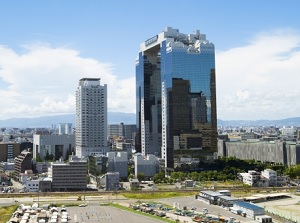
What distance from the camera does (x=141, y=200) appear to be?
45562 mm

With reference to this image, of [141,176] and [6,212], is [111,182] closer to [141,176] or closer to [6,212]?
[141,176]

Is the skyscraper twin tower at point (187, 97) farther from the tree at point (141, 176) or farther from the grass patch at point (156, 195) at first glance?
the grass patch at point (156, 195)

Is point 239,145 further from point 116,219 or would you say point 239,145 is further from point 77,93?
point 116,219

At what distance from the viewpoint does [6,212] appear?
3866cm

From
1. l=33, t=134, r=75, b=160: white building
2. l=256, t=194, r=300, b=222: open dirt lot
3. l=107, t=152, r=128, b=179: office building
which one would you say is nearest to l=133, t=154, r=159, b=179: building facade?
l=107, t=152, r=128, b=179: office building

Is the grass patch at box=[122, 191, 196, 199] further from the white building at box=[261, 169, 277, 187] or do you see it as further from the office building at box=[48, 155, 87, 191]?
the white building at box=[261, 169, 277, 187]

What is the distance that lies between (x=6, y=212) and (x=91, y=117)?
41749 mm

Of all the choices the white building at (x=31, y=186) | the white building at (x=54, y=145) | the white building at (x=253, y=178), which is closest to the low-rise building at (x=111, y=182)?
the white building at (x=31, y=186)

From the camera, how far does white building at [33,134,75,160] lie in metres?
84.0

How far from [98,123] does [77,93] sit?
24.4 feet

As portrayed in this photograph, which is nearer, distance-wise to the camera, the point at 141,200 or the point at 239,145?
the point at 141,200

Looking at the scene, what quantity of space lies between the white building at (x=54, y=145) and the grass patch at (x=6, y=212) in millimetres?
43330

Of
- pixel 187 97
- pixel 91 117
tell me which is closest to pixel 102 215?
pixel 187 97

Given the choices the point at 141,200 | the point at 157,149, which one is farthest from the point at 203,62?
the point at 141,200
